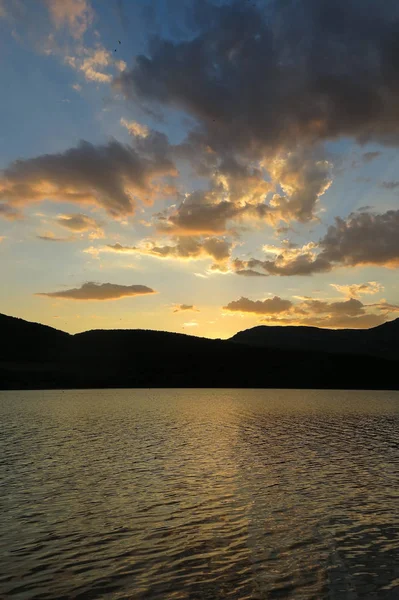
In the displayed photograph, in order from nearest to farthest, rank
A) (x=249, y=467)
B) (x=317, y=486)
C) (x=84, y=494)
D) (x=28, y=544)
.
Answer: (x=28, y=544)
(x=84, y=494)
(x=317, y=486)
(x=249, y=467)

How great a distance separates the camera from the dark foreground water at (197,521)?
1625 centimetres

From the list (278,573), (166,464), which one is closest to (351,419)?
(166,464)

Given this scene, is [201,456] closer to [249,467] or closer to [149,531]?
[249,467]

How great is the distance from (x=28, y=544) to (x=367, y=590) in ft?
42.0

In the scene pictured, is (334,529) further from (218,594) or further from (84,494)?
(84,494)

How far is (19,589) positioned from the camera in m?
15.5

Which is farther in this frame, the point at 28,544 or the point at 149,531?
the point at 149,531

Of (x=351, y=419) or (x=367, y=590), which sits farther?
(x=351, y=419)

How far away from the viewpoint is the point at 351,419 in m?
81.4

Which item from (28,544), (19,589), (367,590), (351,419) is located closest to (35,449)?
(28,544)

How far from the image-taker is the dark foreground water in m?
16.2

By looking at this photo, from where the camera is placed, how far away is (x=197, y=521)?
23.0m

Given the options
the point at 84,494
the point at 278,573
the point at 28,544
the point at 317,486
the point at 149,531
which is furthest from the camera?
the point at 317,486

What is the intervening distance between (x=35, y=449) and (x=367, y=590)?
34.5 meters
